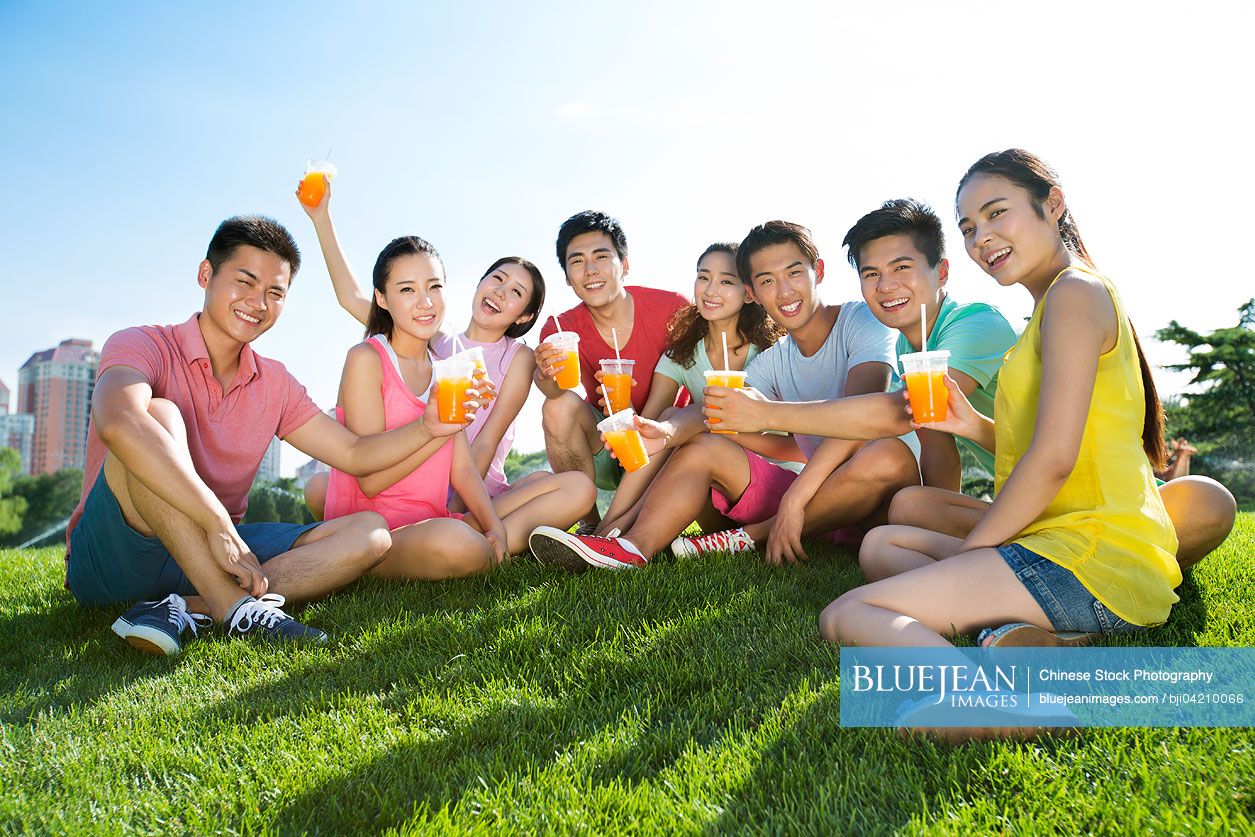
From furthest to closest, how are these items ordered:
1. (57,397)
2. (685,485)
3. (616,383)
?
1. (57,397)
2. (616,383)
3. (685,485)

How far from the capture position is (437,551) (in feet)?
12.1

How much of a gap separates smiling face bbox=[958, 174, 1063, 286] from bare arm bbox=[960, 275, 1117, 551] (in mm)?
332

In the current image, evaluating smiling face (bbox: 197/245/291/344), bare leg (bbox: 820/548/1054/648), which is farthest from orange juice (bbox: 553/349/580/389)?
bare leg (bbox: 820/548/1054/648)

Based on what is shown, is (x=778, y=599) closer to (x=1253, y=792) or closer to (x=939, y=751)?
(x=939, y=751)

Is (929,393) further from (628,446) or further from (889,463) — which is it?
(628,446)

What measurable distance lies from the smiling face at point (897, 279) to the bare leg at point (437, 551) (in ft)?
6.83

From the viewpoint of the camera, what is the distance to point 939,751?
1983 millimetres

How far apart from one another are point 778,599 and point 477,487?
1.62 meters

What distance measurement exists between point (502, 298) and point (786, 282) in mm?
1684

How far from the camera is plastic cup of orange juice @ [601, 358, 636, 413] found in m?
4.32

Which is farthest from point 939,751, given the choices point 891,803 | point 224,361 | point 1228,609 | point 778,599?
point 224,361

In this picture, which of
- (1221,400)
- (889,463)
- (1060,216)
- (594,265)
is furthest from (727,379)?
(1221,400)

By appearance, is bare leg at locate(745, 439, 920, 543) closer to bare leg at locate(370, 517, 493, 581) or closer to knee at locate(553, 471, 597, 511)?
knee at locate(553, 471, 597, 511)

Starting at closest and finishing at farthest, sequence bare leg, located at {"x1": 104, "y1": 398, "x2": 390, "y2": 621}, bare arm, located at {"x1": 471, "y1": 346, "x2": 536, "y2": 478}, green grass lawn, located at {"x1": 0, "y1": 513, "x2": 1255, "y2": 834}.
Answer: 1. green grass lawn, located at {"x1": 0, "y1": 513, "x2": 1255, "y2": 834}
2. bare leg, located at {"x1": 104, "y1": 398, "x2": 390, "y2": 621}
3. bare arm, located at {"x1": 471, "y1": 346, "x2": 536, "y2": 478}
